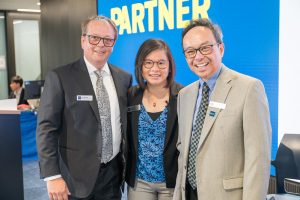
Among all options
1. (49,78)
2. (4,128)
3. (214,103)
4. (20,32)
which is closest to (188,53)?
(214,103)

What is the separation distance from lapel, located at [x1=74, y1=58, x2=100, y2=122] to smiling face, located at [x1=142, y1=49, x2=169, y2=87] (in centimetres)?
34

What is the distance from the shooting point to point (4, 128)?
128 inches

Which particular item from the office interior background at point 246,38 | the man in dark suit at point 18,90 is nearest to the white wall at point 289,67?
the office interior background at point 246,38

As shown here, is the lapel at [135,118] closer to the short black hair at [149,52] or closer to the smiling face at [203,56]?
the short black hair at [149,52]

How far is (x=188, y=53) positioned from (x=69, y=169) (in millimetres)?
1022

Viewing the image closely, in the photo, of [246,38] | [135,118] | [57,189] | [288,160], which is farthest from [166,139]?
[246,38]

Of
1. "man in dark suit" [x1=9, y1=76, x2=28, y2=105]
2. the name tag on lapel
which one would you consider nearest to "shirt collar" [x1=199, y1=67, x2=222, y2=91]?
the name tag on lapel

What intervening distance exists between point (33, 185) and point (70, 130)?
2905 millimetres

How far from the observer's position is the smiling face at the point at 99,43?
2.12 meters

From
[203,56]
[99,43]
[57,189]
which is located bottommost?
[57,189]

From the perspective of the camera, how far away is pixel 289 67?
3123 mm

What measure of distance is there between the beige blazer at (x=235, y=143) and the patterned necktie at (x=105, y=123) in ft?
2.23

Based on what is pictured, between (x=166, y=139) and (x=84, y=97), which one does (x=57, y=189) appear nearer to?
(x=84, y=97)

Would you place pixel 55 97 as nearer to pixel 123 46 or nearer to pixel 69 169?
pixel 69 169
